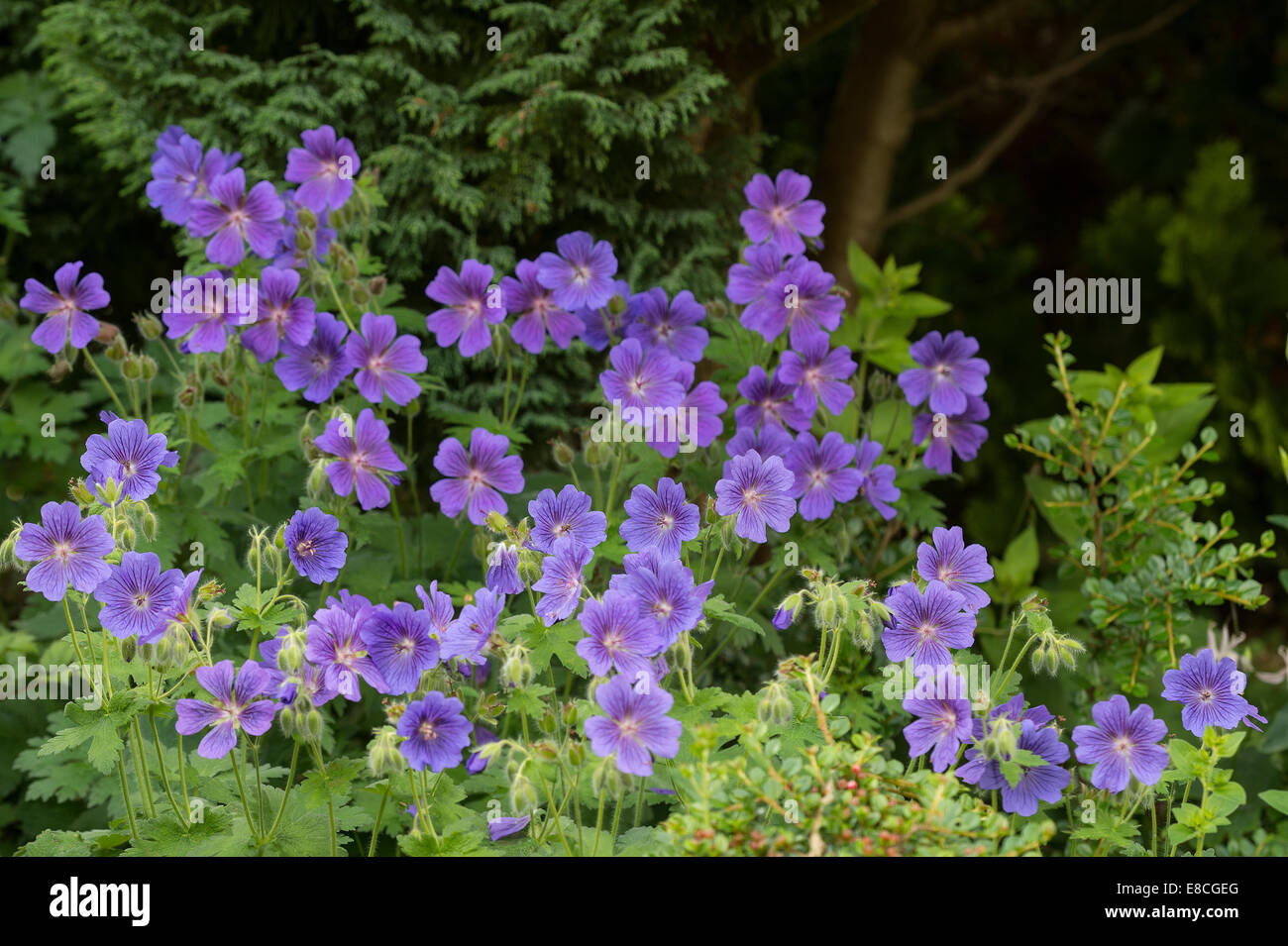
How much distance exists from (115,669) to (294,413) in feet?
2.95

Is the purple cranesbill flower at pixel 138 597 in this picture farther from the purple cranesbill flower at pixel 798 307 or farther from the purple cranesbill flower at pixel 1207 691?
the purple cranesbill flower at pixel 1207 691

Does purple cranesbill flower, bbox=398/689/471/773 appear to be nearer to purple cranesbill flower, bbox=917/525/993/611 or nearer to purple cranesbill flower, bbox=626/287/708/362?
purple cranesbill flower, bbox=917/525/993/611

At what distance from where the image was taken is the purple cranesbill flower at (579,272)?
7.75ft

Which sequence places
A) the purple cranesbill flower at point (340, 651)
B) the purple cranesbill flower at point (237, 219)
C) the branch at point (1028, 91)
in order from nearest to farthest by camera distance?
the purple cranesbill flower at point (340, 651) → the purple cranesbill flower at point (237, 219) → the branch at point (1028, 91)

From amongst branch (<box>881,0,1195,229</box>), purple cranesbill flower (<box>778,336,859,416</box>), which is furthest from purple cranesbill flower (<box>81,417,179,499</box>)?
branch (<box>881,0,1195,229</box>)

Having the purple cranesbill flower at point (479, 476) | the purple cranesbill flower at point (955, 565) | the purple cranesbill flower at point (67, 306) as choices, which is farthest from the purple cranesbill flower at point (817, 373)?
the purple cranesbill flower at point (67, 306)

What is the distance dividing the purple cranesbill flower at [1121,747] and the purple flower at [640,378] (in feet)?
2.91

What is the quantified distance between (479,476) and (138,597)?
0.74 m

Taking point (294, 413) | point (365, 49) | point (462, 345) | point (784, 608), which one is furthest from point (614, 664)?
point (365, 49)

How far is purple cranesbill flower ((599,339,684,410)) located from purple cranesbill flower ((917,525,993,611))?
0.60m

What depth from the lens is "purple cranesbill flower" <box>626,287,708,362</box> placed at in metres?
2.45

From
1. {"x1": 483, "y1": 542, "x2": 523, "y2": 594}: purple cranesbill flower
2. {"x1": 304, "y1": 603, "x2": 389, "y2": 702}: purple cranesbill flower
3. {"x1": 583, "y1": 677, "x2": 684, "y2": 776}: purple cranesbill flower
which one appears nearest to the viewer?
{"x1": 583, "y1": 677, "x2": 684, "y2": 776}: purple cranesbill flower
